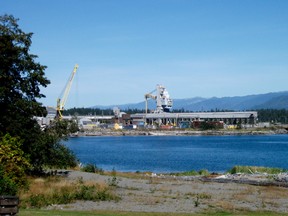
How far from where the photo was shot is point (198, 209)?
21.0 metres

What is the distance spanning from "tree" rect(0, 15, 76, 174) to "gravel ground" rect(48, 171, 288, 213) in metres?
2.70

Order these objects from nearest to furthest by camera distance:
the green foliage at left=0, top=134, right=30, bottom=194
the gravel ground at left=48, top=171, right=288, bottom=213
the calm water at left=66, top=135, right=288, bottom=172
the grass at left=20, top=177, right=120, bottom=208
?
the grass at left=20, top=177, right=120, bottom=208
the gravel ground at left=48, top=171, right=288, bottom=213
the green foliage at left=0, top=134, right=30, bottom=194
the calm water at left=66, top=135, right=288, bottom=172

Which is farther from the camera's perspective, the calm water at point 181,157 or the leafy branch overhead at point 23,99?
the calm water at point 181,157

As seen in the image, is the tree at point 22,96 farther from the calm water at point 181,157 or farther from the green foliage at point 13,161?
the calm water at point 181,157

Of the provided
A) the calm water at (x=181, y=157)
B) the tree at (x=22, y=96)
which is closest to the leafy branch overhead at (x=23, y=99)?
Result: the tree at (x=22, y=96)

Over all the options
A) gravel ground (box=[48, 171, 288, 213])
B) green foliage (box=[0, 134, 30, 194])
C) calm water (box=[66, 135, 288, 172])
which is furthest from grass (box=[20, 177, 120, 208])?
calm water (box=[66, 135, 288, 172])

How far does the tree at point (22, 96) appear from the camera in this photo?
2964cm

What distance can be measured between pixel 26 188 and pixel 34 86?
947 cm

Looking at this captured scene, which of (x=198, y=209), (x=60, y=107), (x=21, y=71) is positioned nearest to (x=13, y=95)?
(x=21, y=71)

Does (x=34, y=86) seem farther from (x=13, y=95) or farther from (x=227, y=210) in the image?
(x=227, y=210)

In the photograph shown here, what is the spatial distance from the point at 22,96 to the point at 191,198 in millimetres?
12763

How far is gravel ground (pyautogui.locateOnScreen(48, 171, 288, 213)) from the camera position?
21.3 metres

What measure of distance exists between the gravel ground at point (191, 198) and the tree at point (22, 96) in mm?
2698

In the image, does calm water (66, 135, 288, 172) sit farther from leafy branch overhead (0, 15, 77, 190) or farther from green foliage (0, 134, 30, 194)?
green foliage (0, 134, 30, 194)
